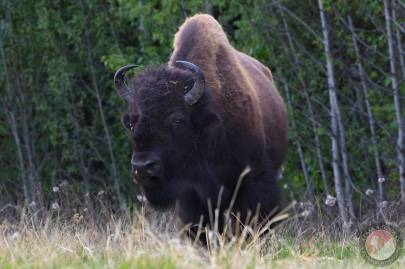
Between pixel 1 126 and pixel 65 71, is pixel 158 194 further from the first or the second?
pixel 1 126

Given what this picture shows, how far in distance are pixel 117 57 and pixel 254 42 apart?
2377 millimetres

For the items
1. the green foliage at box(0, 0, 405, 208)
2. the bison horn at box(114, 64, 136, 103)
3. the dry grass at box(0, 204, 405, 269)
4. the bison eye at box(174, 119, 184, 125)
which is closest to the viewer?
the dry grass at box(0, 204, 405, 269)

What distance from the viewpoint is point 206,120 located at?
8.32m

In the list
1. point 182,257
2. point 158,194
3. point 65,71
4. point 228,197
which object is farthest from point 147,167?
point 65,71

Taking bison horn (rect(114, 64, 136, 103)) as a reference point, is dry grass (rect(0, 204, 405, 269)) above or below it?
below

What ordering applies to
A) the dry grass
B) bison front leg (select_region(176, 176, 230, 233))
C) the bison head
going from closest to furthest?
the dry grass < the bison head < bison front leg (select_region(176, 176, 230, 233))

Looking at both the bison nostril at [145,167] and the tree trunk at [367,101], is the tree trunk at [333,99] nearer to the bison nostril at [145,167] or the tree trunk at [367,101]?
the tree trunk at [367,101]

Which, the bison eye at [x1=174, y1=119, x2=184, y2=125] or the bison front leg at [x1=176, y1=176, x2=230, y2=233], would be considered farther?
the bison front leg at [x1=176, y1=176, x2=230, y2=233]

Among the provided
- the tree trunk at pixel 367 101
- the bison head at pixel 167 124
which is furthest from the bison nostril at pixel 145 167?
the tree trunk at pixel 367 101

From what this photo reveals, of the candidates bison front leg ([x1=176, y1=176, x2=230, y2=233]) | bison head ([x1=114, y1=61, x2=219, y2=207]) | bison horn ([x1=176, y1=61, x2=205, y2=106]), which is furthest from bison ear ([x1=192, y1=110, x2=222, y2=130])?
bison front leg ([x1=176, y1=176, x2=230, y2=233])

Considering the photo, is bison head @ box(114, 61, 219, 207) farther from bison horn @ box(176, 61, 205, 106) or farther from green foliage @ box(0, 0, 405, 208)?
green foliage @ box(0, 0, 405, 208)

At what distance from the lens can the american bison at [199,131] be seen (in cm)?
798

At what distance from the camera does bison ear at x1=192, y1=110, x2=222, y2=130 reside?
832 cm

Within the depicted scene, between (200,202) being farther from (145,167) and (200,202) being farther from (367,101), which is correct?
(367,101)
